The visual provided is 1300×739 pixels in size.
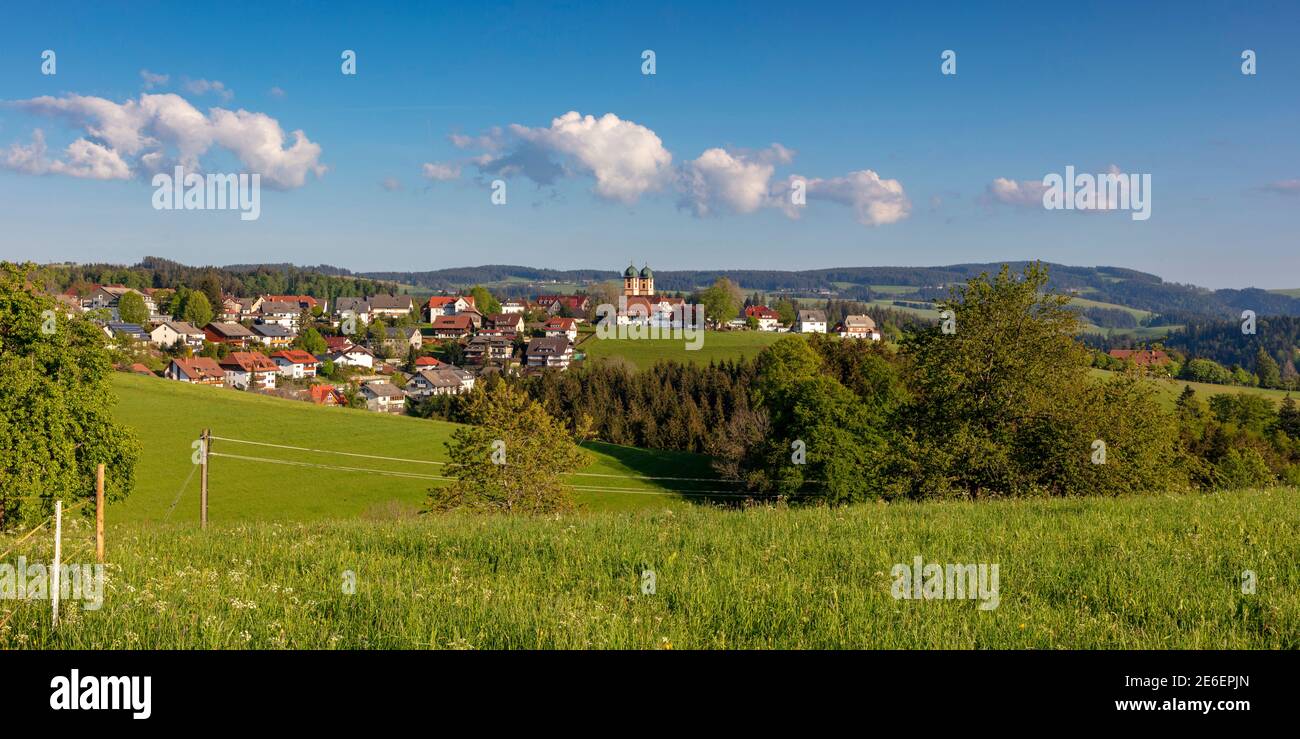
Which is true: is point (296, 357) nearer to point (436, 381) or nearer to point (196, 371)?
point (196, 371)

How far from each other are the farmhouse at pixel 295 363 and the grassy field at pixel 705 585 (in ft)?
516

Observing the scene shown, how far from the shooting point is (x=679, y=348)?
144 metres

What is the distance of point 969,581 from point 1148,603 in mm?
1800

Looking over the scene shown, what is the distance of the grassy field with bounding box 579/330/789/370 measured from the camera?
133375 mm

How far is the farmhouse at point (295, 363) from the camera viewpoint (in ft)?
516

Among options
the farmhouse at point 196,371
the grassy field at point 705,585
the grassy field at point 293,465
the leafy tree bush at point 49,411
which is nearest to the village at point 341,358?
the farmhouse at point 196,371

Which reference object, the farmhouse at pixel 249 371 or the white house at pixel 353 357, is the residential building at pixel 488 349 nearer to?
the white house at pixel 353 357

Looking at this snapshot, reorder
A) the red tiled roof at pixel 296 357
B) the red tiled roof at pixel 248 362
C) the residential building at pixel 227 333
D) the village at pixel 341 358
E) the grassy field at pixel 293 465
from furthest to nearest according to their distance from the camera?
1. the residential building at pixel 227 333
2. the red tiled roof at pixel 296 357
3. the red tiled roof at pixel 248 362
4. the village at pixel 341 358
5. the grassy field at pixel 293 465

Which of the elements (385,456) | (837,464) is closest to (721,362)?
(385,456)

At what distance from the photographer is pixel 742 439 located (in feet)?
228

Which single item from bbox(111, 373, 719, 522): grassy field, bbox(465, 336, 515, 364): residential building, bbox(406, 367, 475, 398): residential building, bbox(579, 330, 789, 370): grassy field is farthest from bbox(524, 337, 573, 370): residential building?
bbox(111, 373, 719, 522): grassy field

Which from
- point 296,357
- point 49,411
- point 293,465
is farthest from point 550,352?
point 49,411

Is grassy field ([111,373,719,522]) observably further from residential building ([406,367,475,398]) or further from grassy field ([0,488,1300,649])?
residential building ([406,367,475,398])
